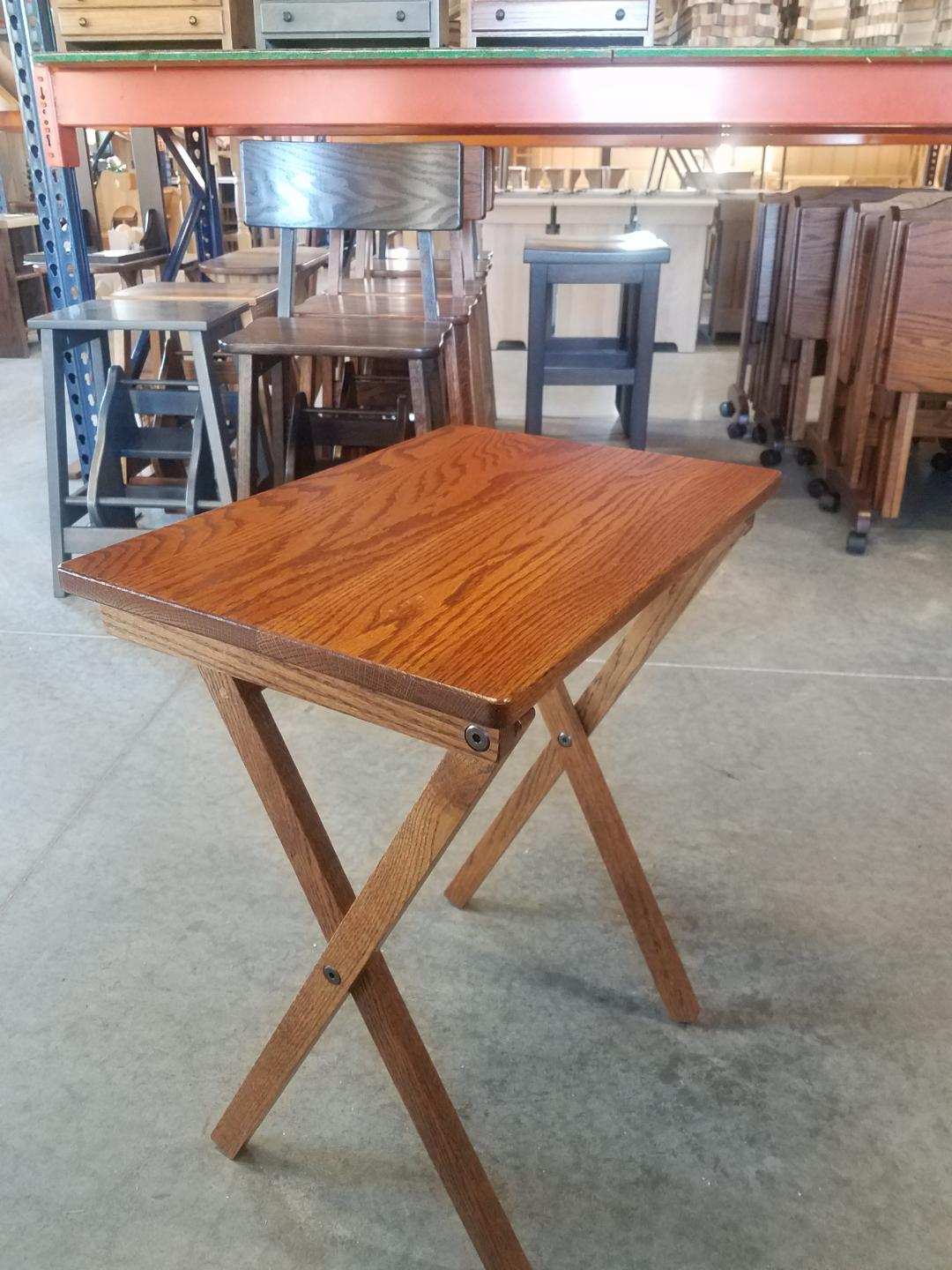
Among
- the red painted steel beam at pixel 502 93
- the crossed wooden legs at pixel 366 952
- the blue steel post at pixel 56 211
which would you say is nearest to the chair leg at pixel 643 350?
the red painted steel beam at pixel 502 93

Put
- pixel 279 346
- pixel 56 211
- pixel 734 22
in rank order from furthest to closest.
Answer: pixel 734 22, pixel 56 211, pixel 279 346

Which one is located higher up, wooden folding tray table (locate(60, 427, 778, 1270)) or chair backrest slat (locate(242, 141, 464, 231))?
chair backrest slat (locate(242, 141, 464, 231))

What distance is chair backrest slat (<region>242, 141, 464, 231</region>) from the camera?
2094mm

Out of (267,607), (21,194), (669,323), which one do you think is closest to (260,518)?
(267,607)

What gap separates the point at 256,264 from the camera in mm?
3469

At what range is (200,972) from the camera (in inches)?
50.8

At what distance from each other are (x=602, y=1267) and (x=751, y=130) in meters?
3.12

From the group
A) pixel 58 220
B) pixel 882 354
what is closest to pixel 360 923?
pixel 882 354

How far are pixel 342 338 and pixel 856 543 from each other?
5.05 ft

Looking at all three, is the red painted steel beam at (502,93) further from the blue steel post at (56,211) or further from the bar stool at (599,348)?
the bar stool at (599,348)

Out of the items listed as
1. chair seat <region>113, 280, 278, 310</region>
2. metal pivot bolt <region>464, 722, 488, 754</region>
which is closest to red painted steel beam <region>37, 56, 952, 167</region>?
chair seat <region>113, 280, 278, 310</region>

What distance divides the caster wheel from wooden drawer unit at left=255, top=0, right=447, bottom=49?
1.80m

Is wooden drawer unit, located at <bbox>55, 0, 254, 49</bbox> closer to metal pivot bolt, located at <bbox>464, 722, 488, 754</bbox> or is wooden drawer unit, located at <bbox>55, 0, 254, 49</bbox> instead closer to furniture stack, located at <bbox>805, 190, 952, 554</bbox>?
furniture stack, located at <bbox>805, 190, 952, 554</bbox>

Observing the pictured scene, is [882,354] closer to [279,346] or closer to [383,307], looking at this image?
[383,307]
